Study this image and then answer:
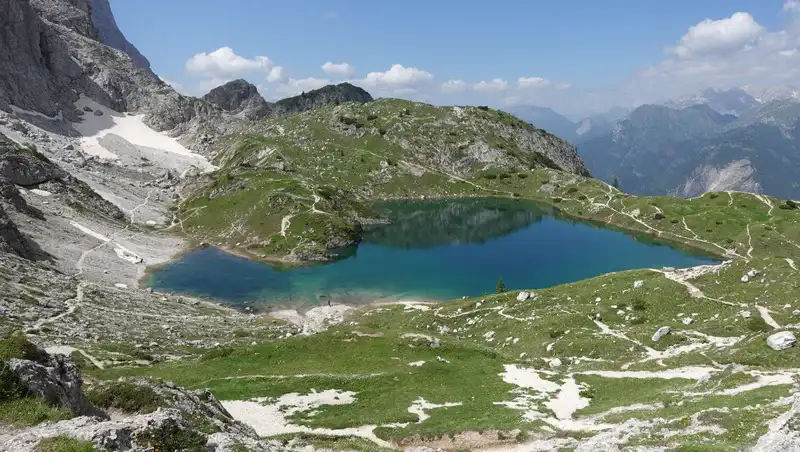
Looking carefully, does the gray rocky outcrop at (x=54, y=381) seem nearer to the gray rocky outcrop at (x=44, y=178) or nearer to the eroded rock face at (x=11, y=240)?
the eroded rock face at (x=11, y=240)

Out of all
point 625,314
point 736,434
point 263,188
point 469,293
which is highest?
point 263,188

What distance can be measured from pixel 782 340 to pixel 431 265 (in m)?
89.4

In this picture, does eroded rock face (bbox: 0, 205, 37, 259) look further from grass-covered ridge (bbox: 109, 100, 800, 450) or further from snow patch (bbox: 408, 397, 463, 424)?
snow patch (bbox: 408, 397, 463, 424)

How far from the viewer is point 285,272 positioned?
383 ft

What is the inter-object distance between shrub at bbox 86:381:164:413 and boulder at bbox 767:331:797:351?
49.3 meters

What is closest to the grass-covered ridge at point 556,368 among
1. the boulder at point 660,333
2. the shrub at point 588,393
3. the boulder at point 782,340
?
the shrub at point 588,393

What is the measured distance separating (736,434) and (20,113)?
853 feet

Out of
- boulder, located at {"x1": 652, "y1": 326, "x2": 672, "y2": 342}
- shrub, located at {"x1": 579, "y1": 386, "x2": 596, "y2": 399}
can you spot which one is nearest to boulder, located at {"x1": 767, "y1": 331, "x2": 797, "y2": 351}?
boulder, located at {"x1": 652, "y1": 326, "x2": 672, "y2": 342}

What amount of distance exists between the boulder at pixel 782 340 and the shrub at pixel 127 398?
49339 mm

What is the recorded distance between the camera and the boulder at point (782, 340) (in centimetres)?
4106

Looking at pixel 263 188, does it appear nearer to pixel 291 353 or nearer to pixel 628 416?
pixel 291 353

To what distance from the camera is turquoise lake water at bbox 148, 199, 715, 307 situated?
103375 mm

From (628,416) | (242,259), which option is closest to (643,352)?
(628,416)

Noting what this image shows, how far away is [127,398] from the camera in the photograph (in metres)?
24.3
